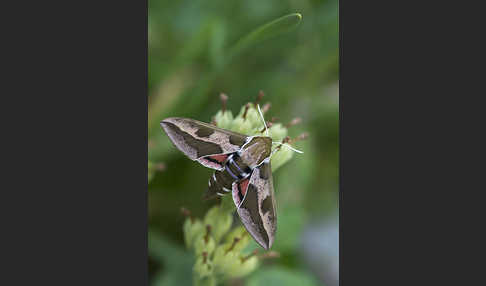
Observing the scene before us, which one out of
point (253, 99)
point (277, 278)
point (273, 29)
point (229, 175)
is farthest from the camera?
point (253, 99)

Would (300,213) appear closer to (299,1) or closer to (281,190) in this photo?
(281,190)

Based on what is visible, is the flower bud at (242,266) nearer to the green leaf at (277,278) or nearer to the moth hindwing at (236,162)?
the moth hindwing at (236,162)

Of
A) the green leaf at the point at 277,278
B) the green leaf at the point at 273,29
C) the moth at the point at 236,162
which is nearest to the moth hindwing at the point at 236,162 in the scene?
the moth at the point at 236,162

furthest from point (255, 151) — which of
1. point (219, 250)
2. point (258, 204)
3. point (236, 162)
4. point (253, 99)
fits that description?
point (253, 99)

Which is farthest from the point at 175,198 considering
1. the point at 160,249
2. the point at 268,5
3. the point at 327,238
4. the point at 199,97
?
the point at 268,5

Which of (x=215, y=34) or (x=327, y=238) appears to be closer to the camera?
(x=215, y=34)

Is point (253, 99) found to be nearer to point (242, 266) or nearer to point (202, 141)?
point (202, 141)

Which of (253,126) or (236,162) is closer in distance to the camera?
(236,162)
